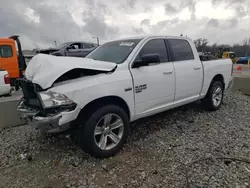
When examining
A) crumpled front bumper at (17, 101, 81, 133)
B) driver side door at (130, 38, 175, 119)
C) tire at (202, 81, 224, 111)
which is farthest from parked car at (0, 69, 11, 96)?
tire at (202, 81, 224, 111)

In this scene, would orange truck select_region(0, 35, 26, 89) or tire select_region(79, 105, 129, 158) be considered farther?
orange truck select_region(0, 35, 26, 89)

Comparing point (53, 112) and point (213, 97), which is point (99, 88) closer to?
point (53, 112)

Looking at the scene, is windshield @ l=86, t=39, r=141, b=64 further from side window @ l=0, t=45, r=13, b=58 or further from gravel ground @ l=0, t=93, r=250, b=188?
side window @ l=0, t=45, r=13, b=58

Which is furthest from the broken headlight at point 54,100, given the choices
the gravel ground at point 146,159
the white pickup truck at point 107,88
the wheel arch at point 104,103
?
the gravel ground at point 146,159

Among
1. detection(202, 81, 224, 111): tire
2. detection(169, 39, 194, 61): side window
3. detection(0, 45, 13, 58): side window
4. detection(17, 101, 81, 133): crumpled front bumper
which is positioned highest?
detection(0, 45, 13, 58): side window

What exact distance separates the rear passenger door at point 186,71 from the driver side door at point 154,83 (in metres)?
0.20

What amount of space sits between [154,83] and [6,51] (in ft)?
Answer: 30.1

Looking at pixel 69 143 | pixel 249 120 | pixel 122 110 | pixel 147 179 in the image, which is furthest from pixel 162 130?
pixel 249 120

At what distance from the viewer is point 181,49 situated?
164 inches

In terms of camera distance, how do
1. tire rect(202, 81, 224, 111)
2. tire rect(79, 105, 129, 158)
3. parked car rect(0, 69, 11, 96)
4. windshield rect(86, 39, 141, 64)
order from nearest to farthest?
tire rect(79, 105, 129, 158), windshield rect(86, 39, 141, 64), tire rect(202, 81, 224, 111), parked car rect(0, 69, 11, 96)

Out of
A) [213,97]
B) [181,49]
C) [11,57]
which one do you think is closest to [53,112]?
[181,49]

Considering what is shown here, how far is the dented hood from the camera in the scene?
2.55m

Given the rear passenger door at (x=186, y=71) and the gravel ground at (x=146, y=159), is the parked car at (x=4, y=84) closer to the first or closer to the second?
the gravel ground at (x=146, y=159)

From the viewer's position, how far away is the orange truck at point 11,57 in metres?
9.57
